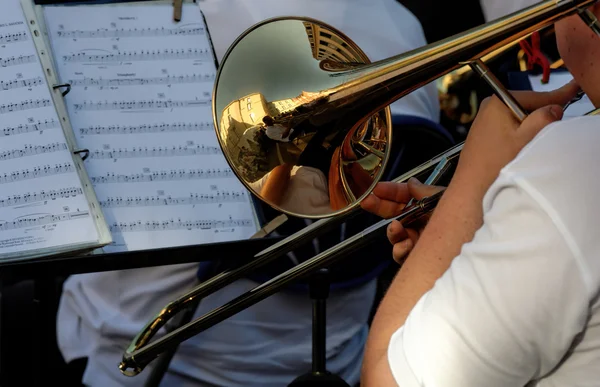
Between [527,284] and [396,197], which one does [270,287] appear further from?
[527,284]

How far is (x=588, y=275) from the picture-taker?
58cm

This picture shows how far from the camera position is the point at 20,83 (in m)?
1.27

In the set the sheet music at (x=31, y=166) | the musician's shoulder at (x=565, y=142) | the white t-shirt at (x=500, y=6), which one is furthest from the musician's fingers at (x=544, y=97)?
the white t-shirt at (x=500, y=6)

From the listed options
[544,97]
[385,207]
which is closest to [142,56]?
[385,207]

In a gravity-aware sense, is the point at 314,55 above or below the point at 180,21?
below

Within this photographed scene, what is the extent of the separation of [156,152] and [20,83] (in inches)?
10.4

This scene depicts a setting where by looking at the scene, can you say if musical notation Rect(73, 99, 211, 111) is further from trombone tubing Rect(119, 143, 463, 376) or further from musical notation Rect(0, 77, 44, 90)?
trombone tubing Rect(119, 143, 463, 376)

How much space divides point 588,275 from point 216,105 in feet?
1.82

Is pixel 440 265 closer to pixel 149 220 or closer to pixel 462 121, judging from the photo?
pixel 149 220

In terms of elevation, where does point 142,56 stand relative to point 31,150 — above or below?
above

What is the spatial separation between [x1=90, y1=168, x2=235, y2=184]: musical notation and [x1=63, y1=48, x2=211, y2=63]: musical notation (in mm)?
223

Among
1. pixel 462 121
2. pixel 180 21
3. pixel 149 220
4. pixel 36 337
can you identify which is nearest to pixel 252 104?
pixel 149 220

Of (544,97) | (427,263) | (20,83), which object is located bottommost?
(427,263)

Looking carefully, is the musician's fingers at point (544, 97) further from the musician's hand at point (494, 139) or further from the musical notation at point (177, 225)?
the musical notation at point (177, 225)
